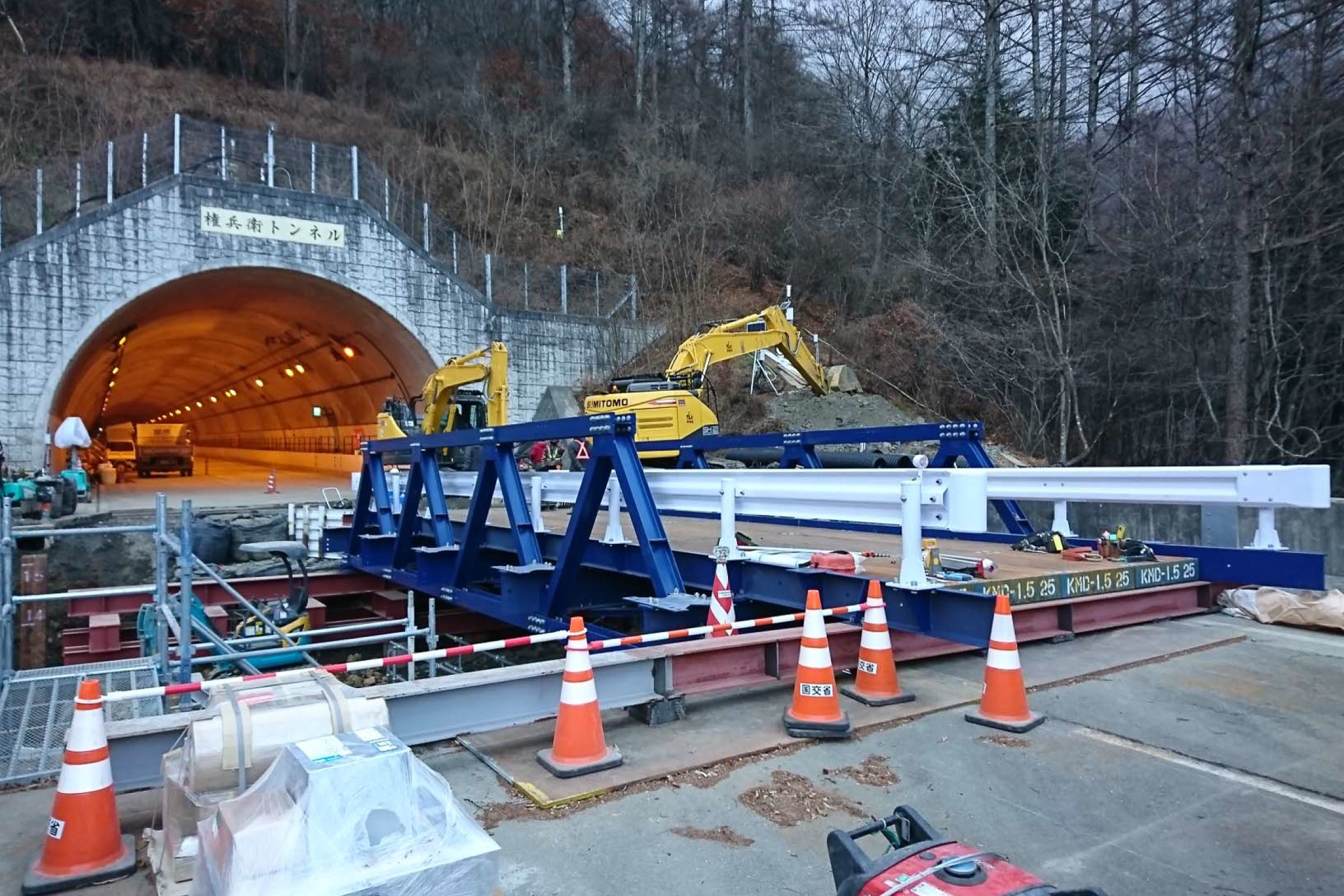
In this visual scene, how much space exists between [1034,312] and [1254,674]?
18859 mm

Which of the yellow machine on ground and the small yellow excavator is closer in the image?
the yellow machine on ground

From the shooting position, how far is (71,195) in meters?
19.7

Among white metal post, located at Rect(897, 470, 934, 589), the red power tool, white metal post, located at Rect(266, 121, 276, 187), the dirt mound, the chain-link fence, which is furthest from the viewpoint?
white metal post, located at Rect(266, 121, 276, 187)

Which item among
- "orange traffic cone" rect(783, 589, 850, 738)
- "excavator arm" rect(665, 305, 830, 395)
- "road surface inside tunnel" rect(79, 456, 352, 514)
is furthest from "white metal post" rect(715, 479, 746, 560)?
"road surface inside tunnel" rect(79, 456, 352, 514)

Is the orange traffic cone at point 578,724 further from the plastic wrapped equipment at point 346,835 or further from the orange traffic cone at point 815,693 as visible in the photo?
the plastic wrapped equipment at point 346,835

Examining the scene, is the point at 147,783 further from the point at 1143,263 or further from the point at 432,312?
the point at 1143,263

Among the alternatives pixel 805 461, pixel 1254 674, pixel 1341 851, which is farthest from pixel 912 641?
pixel 805 461

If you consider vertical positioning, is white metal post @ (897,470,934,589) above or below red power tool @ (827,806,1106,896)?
above

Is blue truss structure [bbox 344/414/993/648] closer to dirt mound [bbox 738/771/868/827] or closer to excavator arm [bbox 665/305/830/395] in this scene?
dirt mound [bbox 738/771/868/827]

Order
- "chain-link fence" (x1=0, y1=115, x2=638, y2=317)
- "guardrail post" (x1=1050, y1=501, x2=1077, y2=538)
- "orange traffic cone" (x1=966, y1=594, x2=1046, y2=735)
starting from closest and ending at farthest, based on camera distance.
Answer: "orange traffic cone" (x1=966, y1=594, x2=1046, y2=735)
"guardrail post" (x1=1050, y1=501, x2=1077, y2=538)
"chain-link fence" (x1=0, y1=115, x2=638, y2=317)

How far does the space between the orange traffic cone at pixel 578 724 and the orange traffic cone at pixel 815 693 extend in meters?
1.11

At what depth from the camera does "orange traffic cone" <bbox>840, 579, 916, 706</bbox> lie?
5406 millimetres

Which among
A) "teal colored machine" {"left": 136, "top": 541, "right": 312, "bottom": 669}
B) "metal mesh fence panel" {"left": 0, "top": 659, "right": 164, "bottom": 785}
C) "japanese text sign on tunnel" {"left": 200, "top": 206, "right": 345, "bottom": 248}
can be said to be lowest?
"teal colored machine" {"left": 136, "top": 541, "right": 312, "bottom": 669}

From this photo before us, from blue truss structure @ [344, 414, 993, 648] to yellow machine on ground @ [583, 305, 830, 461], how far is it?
6.61 meters
